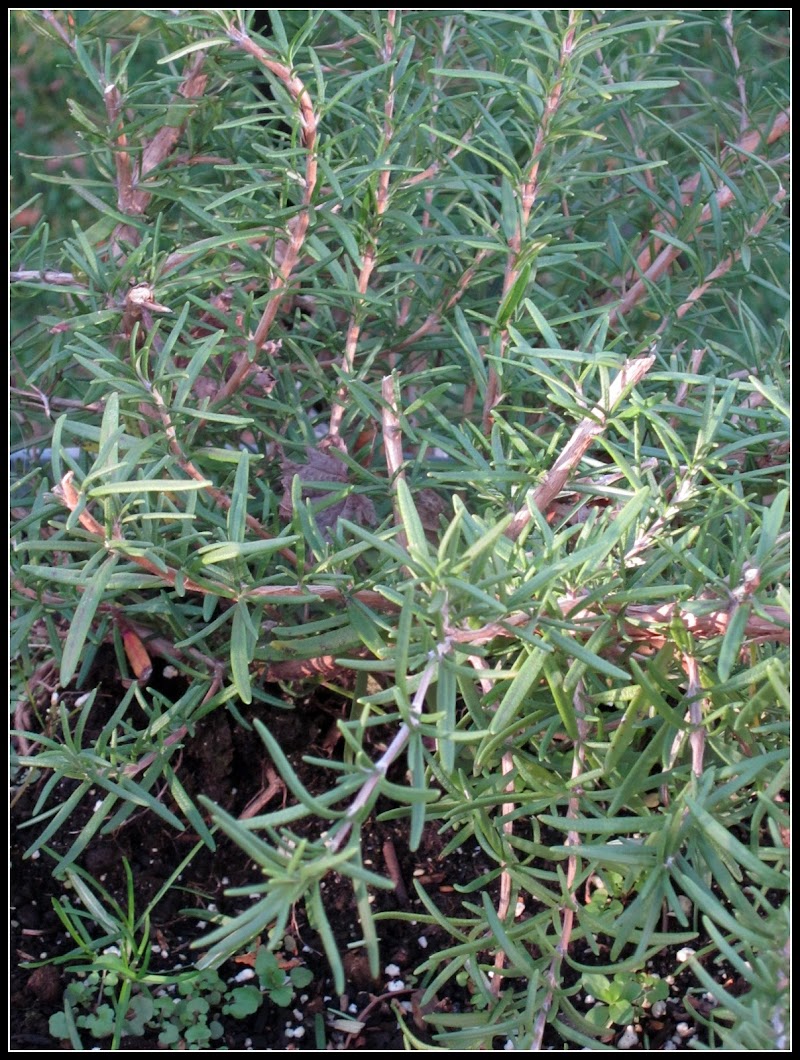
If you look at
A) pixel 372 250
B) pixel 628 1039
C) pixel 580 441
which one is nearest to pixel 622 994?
pixel 628 1039

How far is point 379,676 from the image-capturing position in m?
1.06

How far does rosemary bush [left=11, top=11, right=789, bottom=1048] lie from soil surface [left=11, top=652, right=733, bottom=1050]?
3 centimetres

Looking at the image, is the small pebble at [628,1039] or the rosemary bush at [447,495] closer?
the rosemary bush at [447,495]

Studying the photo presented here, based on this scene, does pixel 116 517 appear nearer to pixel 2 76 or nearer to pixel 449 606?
pixel 449 606

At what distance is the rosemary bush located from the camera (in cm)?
68

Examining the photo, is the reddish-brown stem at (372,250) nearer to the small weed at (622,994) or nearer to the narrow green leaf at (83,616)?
the narrow green leaf at (83,616)

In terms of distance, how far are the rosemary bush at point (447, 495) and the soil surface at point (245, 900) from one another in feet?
0.11

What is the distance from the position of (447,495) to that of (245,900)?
476mm

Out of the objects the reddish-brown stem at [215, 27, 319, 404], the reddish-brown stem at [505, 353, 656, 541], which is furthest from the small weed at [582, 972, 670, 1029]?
the reddish-brown stem at [215, 27, 319, 404]

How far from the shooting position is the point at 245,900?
1023 mm

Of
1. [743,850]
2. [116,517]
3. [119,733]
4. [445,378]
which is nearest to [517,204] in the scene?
[445,378]

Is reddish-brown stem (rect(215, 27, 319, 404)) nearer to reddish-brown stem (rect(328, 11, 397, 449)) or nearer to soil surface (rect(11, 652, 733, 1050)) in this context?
reddish-brown stem (rect(328, 11, 397, 449))

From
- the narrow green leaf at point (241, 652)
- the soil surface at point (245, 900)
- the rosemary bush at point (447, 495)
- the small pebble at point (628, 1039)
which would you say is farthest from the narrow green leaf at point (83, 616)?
the small pebble at point (628, 1039)

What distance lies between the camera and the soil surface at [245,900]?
3.08 ft
